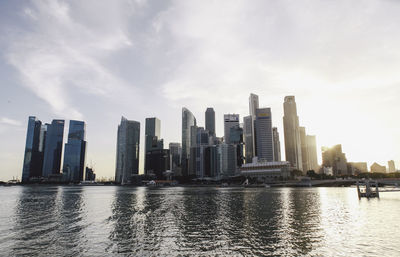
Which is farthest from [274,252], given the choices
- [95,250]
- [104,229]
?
[104,229]

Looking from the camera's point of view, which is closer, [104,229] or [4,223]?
[104,229]

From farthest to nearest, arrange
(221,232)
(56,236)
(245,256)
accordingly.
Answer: (221,232) < (56,236) < (245,256)

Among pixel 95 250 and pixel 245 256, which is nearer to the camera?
pixel 245 256

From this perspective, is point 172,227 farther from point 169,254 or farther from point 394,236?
point 394,236

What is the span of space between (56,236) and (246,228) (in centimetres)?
3451

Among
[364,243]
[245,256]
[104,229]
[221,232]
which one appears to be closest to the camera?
[245,256]

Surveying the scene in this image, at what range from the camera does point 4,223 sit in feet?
191

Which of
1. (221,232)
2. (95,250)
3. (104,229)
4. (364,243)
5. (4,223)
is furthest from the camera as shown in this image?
(4,223)

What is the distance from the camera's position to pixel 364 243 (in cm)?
4106

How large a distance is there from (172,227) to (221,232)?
11.0 metres

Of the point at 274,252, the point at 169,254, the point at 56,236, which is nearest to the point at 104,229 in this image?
the point at 56,236

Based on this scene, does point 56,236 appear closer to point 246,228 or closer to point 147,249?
point 147,249

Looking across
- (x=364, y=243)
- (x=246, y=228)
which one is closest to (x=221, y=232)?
(x=246, y=228)

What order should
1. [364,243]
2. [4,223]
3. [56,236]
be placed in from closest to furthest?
[364,243], [56,236], [4,223]
